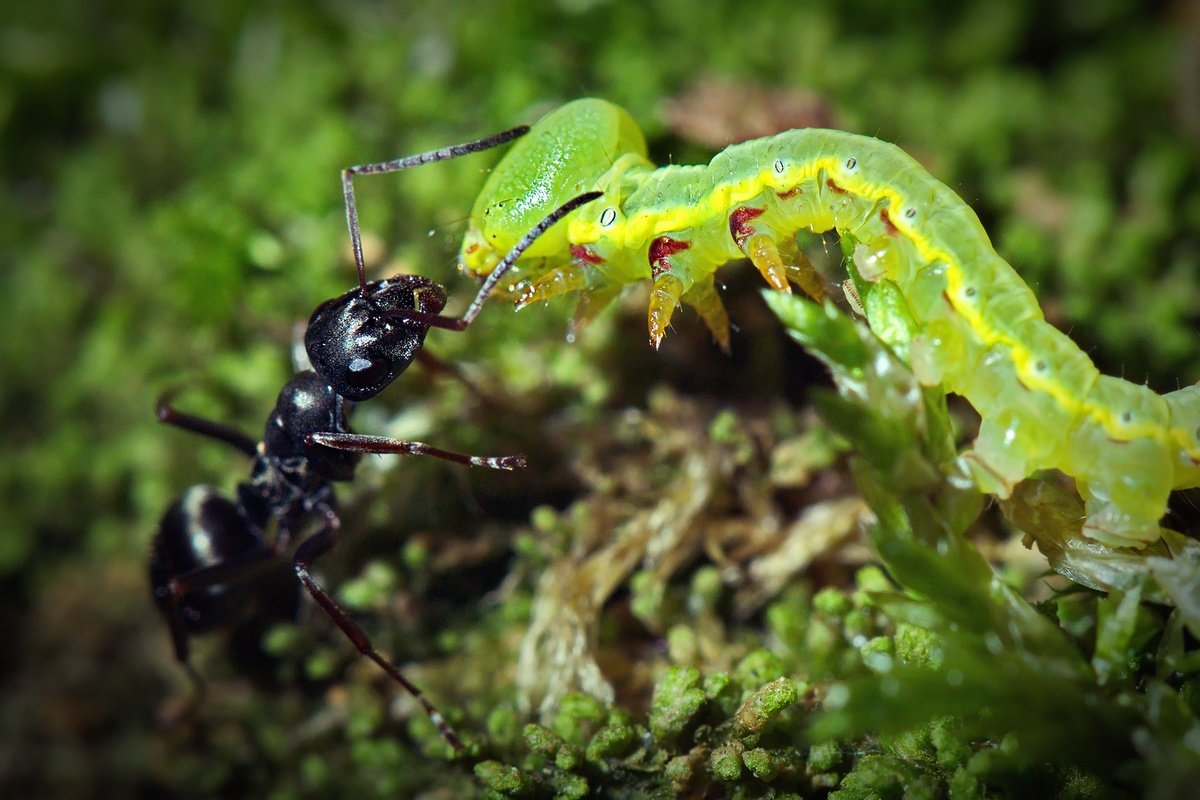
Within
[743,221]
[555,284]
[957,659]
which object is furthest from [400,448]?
[957,659]

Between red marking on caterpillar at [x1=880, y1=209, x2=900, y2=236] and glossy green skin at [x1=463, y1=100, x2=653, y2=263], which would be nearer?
red marking on caterpillar at [x1=880, y1=209, x2=900, y2=236]

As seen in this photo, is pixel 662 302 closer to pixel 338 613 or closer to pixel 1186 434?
pixel 1186 434

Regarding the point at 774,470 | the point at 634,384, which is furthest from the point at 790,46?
the point at 774,470

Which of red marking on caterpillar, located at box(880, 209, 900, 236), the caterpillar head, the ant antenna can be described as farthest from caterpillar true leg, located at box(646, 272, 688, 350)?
the caterpillar head

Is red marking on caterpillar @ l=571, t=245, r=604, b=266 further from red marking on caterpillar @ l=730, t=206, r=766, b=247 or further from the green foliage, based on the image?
the green foliage

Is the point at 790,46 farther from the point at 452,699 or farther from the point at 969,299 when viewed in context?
the point at 452,699

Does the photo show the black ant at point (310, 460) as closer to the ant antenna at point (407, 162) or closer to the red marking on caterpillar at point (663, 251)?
the ant antenna at point (407, 162)
